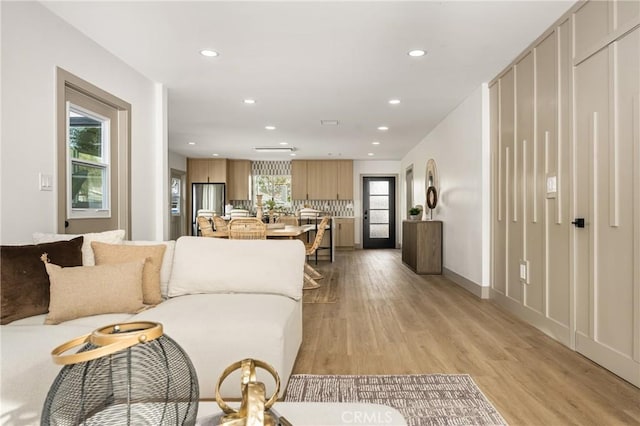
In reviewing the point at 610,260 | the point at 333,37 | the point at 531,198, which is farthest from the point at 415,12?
the point at 610,260

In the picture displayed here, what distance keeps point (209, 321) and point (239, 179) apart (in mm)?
9231

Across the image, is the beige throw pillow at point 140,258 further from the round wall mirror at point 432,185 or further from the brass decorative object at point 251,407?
the round wall mirror at point 432,185

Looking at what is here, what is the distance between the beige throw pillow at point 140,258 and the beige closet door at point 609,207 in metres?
2.85

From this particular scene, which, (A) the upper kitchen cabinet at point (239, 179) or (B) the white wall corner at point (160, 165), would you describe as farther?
(A) the upper kitchen cabinet at point (239, 179)

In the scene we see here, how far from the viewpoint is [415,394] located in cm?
214

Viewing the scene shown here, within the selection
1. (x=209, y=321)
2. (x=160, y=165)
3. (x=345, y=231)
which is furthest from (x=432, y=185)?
(x=209, y=321)

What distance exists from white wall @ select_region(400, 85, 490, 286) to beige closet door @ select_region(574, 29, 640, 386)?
1787 millimetres

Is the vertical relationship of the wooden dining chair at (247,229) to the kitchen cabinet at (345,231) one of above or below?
above

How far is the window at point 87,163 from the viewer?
339cm

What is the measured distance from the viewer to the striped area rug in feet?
6.25

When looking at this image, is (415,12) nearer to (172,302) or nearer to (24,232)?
(172,302)

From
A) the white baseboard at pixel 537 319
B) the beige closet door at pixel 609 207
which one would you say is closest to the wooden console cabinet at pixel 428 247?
the white baseboard at pixel 537 319

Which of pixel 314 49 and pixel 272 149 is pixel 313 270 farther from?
pixel 272 149

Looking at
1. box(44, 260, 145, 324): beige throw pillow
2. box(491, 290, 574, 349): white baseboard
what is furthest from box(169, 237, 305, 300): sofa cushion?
box(491, 290, 574, 349): white baseboard
